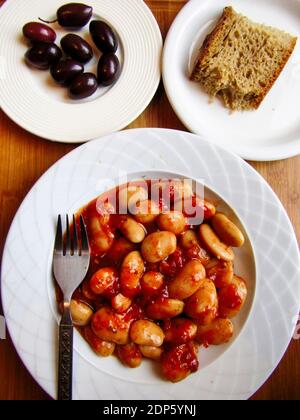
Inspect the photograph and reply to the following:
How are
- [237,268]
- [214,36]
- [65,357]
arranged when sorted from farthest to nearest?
[214,36]
[237,268]
[65,357]

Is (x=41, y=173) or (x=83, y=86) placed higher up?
(x=83, y=86)

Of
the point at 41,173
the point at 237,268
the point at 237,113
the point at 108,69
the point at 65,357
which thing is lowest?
the point at 65,357

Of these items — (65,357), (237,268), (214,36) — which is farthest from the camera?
(214,36)

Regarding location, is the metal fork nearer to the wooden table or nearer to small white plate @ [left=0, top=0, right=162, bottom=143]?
the wooden table

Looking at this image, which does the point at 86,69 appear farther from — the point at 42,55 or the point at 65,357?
the point at 65,357

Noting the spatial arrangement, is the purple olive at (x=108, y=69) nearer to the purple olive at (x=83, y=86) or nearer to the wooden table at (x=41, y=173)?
the purple olive at (x=83, y=86)

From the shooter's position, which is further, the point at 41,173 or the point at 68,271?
the point at 41,173

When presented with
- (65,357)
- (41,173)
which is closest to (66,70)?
(41,173)

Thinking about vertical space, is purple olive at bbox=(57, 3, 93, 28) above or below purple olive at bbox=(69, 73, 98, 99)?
above

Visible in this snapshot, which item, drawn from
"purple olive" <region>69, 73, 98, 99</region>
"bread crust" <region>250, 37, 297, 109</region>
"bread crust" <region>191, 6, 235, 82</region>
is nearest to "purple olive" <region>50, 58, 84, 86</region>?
"purple olive" <region>69, 73, 98, 99</region>
